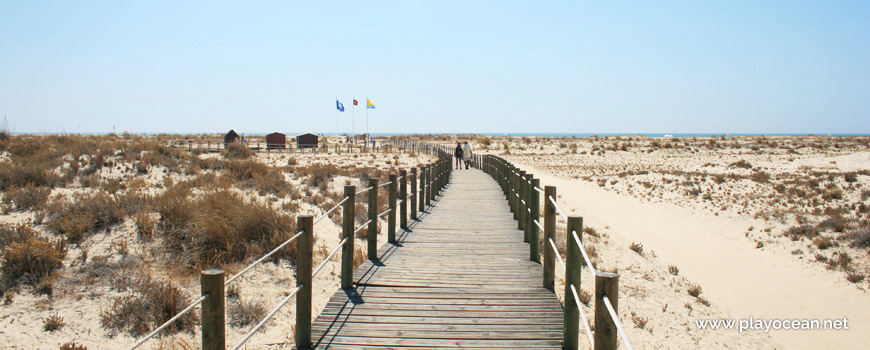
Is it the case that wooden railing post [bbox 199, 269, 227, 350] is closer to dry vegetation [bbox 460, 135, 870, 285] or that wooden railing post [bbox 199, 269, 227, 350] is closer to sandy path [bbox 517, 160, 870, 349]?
sandy path [bbox 517, 160, 870, 349]

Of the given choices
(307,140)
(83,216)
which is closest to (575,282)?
(83,216)

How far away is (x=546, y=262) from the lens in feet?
20.3

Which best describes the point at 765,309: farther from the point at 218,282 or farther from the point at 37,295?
the point at 37,295

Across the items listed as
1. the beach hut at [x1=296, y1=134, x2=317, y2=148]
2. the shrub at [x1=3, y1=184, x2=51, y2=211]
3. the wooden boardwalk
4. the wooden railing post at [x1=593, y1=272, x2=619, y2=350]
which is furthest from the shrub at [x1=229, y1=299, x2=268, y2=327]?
the beach hut at [x1=296, y1=134, x2=317, y2=148]

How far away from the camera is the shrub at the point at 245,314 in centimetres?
706

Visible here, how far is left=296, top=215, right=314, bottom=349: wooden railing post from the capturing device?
467cm

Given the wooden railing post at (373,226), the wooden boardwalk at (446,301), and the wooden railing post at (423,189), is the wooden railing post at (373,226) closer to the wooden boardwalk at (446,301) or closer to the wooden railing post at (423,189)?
the wooden boardwalk at (446,301)

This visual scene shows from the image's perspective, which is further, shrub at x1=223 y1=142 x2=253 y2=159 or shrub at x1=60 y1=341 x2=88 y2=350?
shrub at x1=223 y1=142 x2=253 y2=159

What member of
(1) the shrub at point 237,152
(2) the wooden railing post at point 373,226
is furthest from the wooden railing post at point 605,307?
(1) the shrub at point 237,152

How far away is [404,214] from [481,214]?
8.45 ft

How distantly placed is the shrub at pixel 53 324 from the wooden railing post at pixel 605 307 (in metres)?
6.41

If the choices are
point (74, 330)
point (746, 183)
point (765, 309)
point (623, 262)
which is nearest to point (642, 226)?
point (623, 262)

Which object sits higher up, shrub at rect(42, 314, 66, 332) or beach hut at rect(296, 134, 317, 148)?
beach hut at rect(296, 134, 317, 148)

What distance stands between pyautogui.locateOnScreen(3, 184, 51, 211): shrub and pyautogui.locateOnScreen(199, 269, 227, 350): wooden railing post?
10.6 meters
